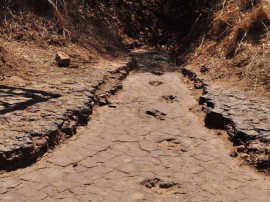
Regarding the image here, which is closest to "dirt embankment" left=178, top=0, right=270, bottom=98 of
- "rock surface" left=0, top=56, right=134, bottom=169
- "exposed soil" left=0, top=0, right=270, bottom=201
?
"exposed soil" left=0, top=0, right=270, bottom=201

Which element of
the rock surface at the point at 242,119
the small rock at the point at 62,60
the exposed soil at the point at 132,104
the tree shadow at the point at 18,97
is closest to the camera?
the exposed soil at the point at 132,104

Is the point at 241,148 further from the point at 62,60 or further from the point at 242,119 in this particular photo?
the point at 62,60

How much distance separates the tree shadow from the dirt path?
1.91 ft

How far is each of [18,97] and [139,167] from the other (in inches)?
65.2

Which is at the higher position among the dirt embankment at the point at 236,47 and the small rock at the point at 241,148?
the dirt embankment at the point at 236,47

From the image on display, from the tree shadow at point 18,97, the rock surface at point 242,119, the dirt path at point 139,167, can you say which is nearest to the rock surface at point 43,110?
the tree shadow at point 18,97

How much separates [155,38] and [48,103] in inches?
174

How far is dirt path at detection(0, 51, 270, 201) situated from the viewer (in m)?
2.93

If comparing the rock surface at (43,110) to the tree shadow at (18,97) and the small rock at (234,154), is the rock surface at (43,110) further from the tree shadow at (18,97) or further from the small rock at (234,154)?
the small rock at (234,154)

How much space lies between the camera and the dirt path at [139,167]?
2932 millimetres

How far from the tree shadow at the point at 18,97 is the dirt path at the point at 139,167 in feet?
1.91

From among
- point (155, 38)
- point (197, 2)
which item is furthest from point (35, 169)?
point (197, 2)

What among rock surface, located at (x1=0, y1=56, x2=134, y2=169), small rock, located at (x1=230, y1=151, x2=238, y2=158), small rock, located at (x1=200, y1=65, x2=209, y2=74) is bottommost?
small rock, located at (x1=230, y1=151, x2=238, y2=158)

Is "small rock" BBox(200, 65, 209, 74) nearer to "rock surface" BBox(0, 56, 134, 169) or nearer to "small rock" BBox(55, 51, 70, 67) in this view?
"rock surface" BBox(0, 56, 134, 169)
